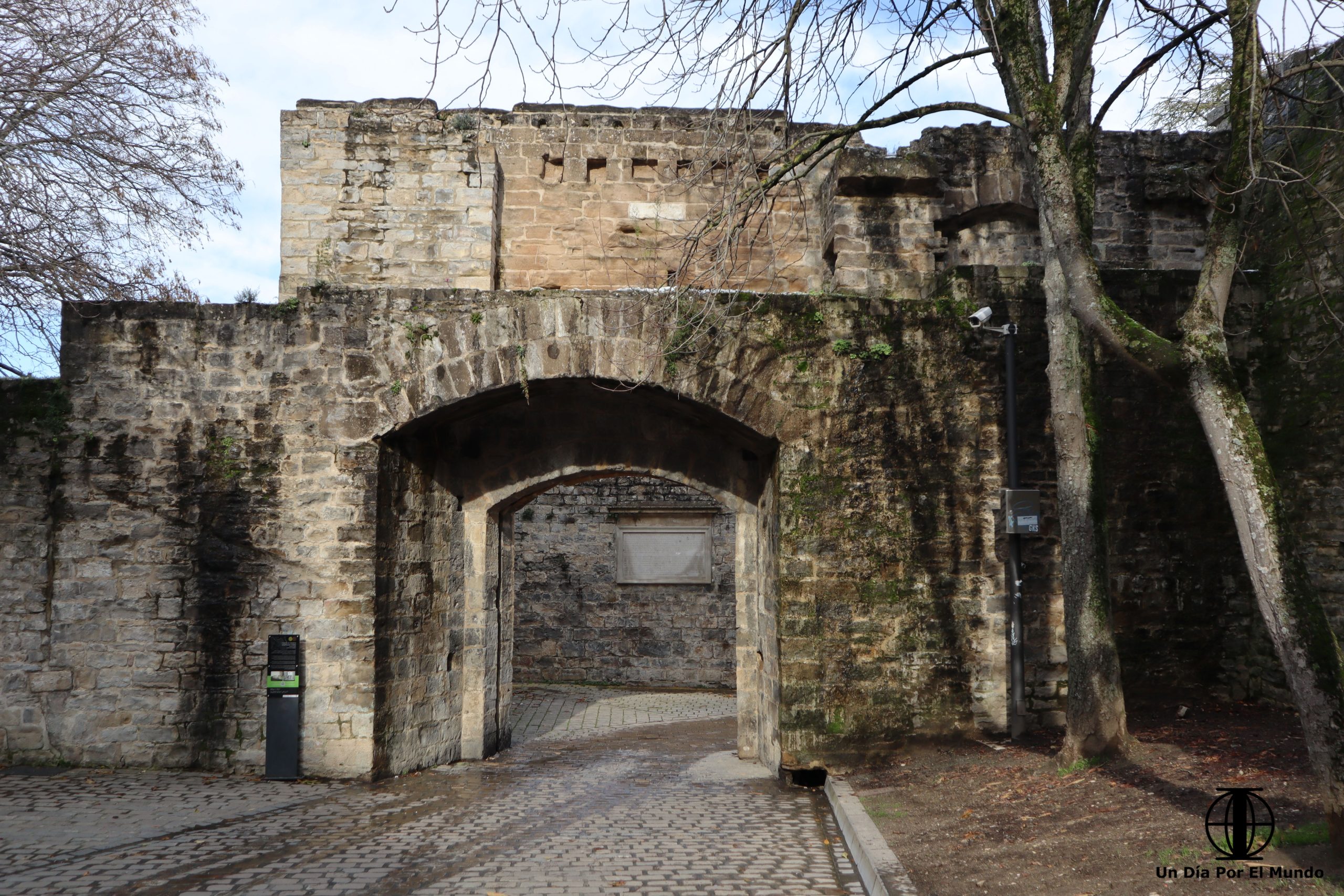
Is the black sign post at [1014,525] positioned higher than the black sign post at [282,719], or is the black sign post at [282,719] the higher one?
the black sign post at [1014,525]

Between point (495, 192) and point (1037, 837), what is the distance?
8415 mm

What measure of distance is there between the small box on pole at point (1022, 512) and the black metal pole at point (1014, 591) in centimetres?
11

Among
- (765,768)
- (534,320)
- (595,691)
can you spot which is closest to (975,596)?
(765,768)

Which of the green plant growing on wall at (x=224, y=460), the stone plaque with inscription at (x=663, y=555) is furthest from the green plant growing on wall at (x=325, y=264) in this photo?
the stone plaque with inscription at (x=663, y=555)

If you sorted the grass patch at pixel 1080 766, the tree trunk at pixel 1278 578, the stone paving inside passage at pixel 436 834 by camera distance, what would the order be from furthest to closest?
the grass patch at pixel 1080 766 < the stone paving inside passage at pixel 436 834 < the tree trunk at pixel 1278 578

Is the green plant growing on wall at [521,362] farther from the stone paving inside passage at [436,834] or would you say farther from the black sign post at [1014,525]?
the black sign post at [1014,525]

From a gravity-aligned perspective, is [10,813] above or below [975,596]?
below

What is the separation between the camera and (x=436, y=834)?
6.14 meters

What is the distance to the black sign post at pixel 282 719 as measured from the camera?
732 centimetres

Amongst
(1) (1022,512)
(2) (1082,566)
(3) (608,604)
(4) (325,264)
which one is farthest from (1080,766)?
(3) (608,604)

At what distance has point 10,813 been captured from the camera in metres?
6.30

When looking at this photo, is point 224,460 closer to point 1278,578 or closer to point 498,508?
point 498,508

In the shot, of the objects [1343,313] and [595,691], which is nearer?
[1343,313]

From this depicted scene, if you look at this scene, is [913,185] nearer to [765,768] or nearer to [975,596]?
[975,596]
